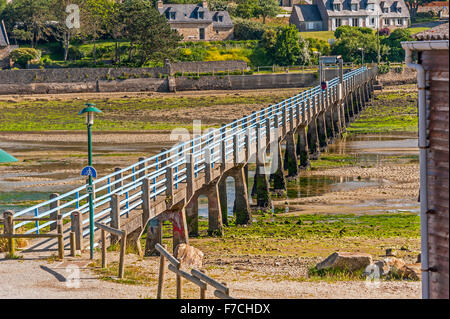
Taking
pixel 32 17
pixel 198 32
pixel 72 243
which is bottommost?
pixel 72 243

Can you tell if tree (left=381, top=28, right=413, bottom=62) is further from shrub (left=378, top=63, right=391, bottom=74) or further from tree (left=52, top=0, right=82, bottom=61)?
tree (left=52, top=0, right=82, bottom=61)

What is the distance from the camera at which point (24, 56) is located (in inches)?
3538

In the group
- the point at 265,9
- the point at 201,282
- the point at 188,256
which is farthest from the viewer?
the point at 265,9

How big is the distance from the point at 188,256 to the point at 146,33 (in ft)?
223

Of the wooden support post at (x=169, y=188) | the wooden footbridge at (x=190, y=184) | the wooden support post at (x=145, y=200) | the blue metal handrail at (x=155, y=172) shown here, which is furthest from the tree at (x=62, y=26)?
the wooden support post at (x=145, y=200)

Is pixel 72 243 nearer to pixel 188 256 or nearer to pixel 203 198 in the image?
pixel 188 256

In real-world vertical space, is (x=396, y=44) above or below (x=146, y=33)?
Result: below

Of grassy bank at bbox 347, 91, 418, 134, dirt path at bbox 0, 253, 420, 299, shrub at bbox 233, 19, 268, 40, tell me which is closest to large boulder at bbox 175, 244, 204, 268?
dirt path at bbox 0, 253, 420, 299

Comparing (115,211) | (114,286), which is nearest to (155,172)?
(115,211)

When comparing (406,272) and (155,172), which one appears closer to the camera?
(406,272)

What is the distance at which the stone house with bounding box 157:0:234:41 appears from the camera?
4031 inches

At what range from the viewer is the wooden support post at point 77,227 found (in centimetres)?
1747

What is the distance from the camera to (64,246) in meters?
18.2
